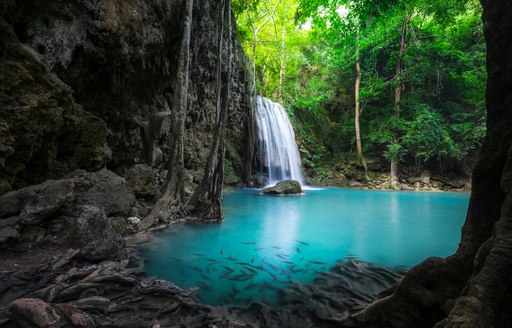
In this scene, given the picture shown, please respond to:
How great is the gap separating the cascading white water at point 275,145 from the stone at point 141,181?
35.5 ft

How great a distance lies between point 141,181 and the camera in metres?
6.79

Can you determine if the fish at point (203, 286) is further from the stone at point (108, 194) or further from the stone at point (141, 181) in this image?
the stone at point (141, 181)

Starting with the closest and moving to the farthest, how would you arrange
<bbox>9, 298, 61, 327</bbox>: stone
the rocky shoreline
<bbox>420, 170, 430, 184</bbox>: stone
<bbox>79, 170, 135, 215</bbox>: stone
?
1. <bbox>9, 298, 61, 327</bbox>: stone
2. the rocky shoreline
3. <bbox>79, 170, 135, 215</bbox>: stone
4. <bbox>420, 170, 430, 184</bbox>: stone

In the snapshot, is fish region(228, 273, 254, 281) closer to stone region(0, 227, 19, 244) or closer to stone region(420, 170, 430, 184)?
stone region(0, 227, 19, 244)

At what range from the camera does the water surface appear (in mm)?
3127

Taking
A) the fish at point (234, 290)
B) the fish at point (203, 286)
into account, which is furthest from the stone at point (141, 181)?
the fish at point (234, 290)

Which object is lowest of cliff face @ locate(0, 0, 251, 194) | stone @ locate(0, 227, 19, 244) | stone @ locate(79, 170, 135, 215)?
stone @ locate(0, 227, 19, 244)

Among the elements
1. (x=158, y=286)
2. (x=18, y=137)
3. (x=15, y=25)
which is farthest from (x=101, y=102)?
(x=158, y=286)

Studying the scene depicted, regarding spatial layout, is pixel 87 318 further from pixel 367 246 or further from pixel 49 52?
pixel 49 52

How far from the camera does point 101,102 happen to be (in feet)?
22.4

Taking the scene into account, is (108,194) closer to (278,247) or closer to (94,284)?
(94,284)

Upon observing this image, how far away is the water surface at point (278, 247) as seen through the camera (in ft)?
10.3

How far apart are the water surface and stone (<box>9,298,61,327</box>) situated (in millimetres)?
1253

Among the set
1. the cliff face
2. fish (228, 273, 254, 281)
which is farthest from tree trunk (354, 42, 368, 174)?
fish (228, 273, 254, 281)
